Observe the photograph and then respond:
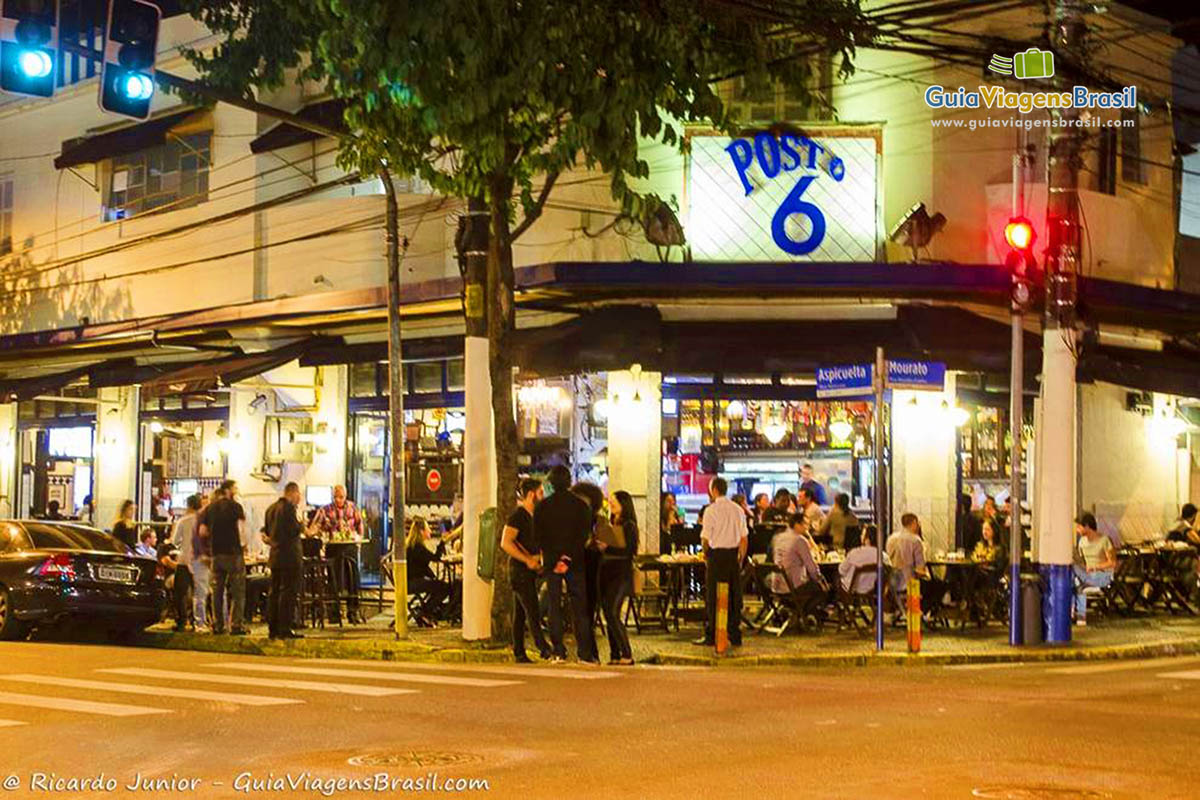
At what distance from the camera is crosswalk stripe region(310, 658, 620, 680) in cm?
1492

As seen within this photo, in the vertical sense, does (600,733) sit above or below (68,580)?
below

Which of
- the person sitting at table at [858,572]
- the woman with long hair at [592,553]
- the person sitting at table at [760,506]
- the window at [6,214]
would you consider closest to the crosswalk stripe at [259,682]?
the woman with long hair at [592,553]

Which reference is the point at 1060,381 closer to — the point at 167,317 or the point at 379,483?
the point at 379,483

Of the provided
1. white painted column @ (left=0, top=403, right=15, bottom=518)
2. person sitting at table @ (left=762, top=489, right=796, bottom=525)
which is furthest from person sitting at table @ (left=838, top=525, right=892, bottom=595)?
white painted column @ (left=0, top=403, right=15, bottom=518)

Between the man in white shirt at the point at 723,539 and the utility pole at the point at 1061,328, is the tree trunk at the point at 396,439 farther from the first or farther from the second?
the utility pole at the point at 1061,328

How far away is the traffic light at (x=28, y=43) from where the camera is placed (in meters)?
13.7

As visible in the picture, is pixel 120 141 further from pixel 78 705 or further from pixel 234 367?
pixel 78 705

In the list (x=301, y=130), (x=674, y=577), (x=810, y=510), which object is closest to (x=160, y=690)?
(x=674, y=577)

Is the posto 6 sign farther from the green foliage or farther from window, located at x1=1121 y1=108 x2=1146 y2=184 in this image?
window, located at x1=1121 y1=108 x2=1146 y2=184

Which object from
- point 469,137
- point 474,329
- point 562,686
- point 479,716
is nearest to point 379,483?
point 474,329

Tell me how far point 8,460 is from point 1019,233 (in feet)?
78.4

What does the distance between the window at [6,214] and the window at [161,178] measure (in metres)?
3.36

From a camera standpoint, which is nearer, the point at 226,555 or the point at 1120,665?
the point at 1120,665

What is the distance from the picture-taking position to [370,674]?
15.1 meters
